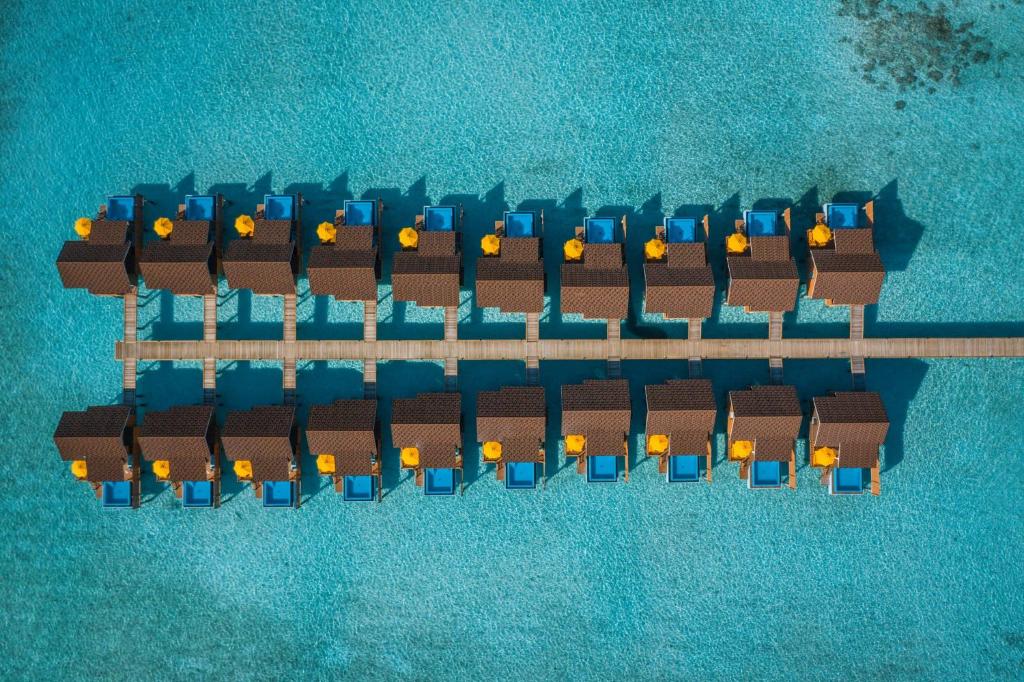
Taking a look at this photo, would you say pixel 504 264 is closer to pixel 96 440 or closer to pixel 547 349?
pixel 547 349

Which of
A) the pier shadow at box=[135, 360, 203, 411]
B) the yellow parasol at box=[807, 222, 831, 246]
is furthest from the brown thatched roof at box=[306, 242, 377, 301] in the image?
the yellow parasol at box=[807, 222, 831, 246]

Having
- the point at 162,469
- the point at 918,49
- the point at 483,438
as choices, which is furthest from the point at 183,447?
the point at 918,49

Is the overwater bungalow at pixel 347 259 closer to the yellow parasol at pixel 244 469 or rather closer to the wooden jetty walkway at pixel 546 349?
the wooden jetty walkway at pixel 546 349

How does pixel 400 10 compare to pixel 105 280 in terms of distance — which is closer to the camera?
pixel 105 280

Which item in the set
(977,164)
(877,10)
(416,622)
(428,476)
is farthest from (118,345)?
(977,164)

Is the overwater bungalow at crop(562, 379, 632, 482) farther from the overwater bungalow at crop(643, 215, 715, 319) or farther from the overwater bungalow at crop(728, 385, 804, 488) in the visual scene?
the overwater bungalow at crop(728, 385, 804, 488)

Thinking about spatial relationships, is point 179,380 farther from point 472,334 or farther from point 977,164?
point 977,164

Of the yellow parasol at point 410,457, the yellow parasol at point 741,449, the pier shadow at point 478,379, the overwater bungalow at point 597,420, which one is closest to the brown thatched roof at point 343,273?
the pier shadow at point 478,379
